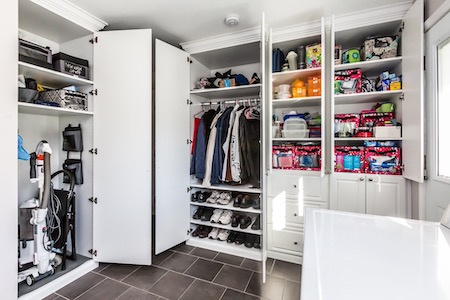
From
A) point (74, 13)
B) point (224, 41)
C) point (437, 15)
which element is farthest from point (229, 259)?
point (74, 13)

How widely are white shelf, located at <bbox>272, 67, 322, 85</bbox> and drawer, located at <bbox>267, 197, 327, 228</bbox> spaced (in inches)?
47.9

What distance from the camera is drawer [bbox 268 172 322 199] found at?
194cm

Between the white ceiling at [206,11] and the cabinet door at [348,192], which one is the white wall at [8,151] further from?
the cabinet door at [348,192]

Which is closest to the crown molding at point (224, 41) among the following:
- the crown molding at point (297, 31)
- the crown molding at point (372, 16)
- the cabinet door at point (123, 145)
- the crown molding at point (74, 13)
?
the crown molding at point (297, 31)

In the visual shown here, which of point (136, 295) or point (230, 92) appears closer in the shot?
point (136, 295)

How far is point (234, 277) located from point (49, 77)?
93.7 inches

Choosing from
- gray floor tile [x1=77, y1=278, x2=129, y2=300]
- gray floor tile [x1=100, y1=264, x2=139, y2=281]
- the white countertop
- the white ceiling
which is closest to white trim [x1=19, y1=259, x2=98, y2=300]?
gray floor tile [x1=100, y1=264, x2=139, y2=281]

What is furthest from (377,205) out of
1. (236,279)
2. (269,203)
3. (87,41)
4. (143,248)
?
(87,41)

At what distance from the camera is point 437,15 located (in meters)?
1.34

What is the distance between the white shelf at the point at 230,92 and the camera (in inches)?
90.0

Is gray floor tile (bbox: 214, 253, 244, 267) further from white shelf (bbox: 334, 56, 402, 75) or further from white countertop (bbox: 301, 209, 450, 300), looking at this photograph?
white shelf (bbox: 334, 56, 402, 75)

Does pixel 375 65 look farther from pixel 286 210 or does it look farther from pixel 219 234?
pixel 219 234

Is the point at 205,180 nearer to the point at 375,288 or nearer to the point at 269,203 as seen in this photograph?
the point at 269,203

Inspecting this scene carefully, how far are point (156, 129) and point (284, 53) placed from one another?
63.1 inches
